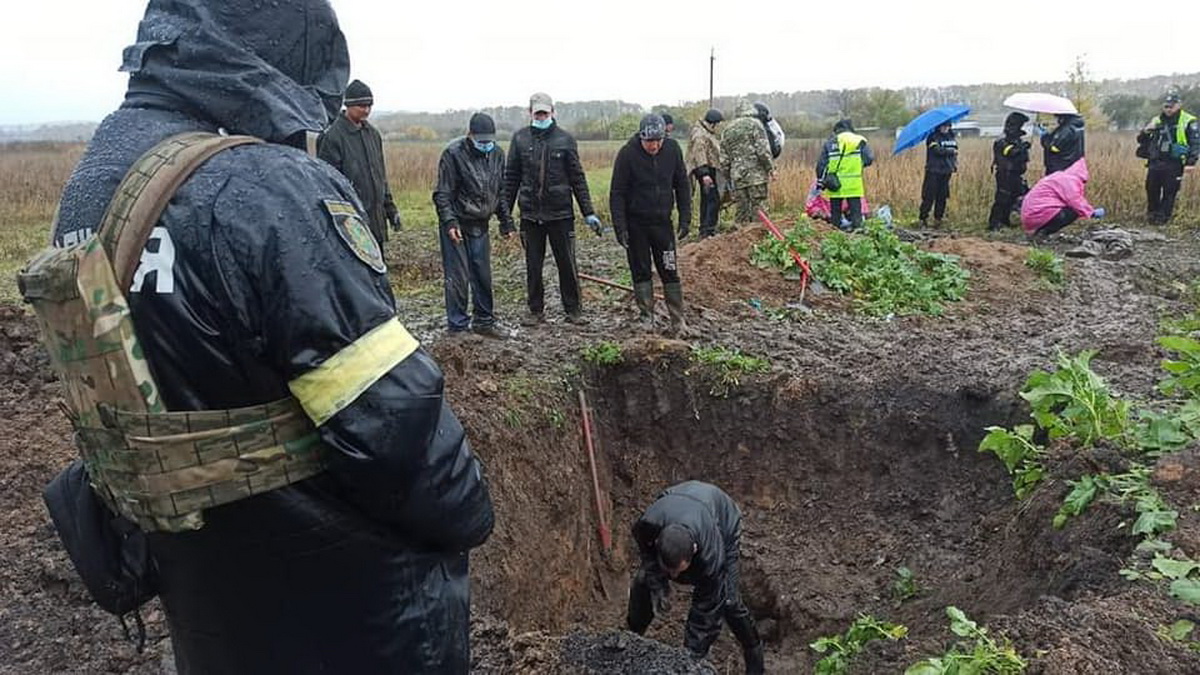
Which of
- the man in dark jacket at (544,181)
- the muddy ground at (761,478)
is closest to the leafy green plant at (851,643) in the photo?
the muddy ground at (761,478)

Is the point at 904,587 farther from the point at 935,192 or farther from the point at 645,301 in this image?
the point at 935,192

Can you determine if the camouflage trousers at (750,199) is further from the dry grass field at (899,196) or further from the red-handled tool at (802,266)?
the dry grass field at (899,196)

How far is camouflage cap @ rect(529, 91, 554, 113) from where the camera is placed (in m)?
7.00

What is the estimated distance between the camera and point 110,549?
6.00 ft

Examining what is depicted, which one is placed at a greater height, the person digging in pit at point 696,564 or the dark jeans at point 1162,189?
the dark jeans at point 1162,189

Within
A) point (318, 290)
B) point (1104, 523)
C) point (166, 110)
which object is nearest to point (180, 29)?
point (166, 110)

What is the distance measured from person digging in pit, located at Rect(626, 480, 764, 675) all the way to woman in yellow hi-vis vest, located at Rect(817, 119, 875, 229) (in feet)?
23.4

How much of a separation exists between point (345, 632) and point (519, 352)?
4.88 m

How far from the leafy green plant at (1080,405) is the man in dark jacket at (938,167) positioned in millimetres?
7978

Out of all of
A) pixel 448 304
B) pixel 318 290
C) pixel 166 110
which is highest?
pixel 166 110

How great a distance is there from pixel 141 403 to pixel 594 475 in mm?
4724

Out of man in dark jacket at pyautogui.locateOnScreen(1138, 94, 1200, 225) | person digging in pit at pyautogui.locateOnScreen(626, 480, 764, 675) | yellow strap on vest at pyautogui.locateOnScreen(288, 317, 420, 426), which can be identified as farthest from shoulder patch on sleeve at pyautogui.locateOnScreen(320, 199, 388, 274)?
man in dark jacket at pyautogui.locateOnScreen(1138, 94, 1200, 225)

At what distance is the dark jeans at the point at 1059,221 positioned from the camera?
36.3 ft

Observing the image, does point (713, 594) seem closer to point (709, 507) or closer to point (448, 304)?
point (709, 507)
